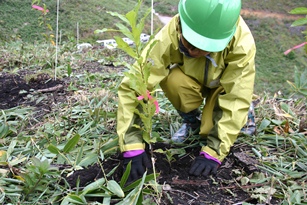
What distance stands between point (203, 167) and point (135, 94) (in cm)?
43

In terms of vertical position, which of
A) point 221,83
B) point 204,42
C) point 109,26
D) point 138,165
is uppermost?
point 204,42

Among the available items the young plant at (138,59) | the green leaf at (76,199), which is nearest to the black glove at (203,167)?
the young plant at (138,59)

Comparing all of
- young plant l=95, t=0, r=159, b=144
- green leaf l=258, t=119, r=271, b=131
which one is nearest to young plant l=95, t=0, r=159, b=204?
young plant l=95, t=0, r=159, b=144

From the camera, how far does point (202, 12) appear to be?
133 cm

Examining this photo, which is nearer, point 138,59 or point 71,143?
point 138,59

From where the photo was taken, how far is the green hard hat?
1319 mm

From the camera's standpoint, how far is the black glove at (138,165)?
1.44 metres

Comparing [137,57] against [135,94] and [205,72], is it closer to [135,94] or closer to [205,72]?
[135,94]

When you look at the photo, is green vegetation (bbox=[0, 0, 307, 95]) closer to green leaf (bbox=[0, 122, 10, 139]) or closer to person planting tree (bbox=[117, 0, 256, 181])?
green leaf (bbox=[0, 122, 10, 139])

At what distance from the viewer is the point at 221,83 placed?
1637 mm

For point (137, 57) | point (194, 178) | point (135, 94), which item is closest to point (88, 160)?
point (135, 94)

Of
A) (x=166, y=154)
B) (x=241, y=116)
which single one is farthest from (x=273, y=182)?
(x=166, y=154)

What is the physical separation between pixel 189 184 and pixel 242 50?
62cm

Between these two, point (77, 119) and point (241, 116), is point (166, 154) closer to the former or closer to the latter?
point (241, 116)
